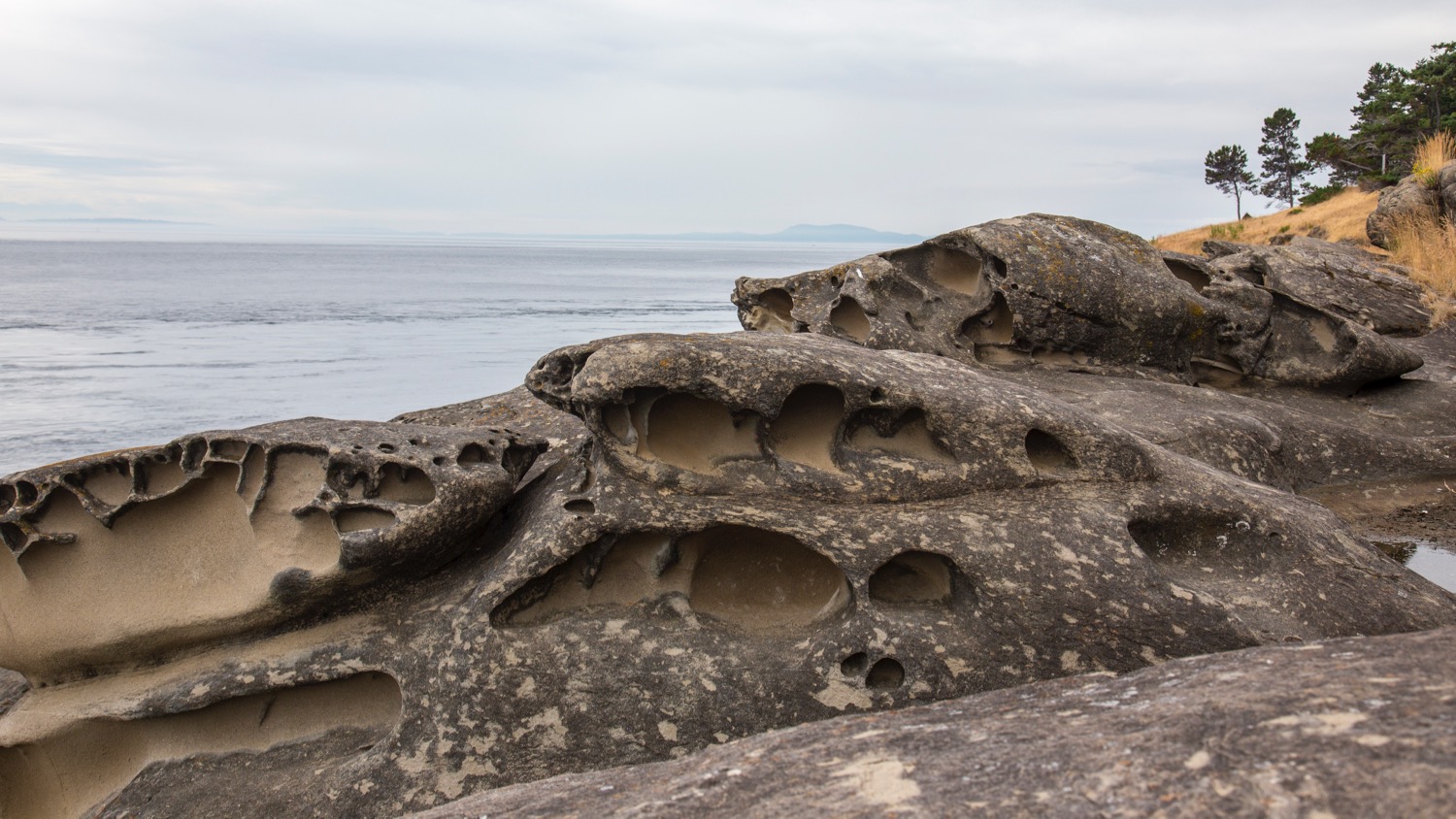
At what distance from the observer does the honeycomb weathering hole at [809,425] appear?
17.4ft

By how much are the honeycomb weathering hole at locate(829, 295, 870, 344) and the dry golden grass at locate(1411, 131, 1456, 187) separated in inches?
619

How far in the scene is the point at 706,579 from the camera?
5094mm

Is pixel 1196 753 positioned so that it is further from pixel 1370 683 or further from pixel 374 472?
pixel 374 472

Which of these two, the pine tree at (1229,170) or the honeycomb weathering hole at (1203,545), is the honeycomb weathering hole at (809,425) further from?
the pine tree at (1229,170)

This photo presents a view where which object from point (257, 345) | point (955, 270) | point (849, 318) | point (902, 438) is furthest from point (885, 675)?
point (257, 345)

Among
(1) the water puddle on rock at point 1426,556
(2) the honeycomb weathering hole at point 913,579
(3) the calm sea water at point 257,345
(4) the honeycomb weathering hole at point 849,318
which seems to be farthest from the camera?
(3) the calm sea water at point 257,345

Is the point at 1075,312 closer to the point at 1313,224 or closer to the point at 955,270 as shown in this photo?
the point at 955,270

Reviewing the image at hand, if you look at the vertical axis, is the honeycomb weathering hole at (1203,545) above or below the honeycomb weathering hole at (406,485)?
below

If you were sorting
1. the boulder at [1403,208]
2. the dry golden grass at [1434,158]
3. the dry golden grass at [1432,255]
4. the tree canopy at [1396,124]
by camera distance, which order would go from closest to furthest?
1. the dry golden grass at [1432,255]
2. the boulder at [1403,208]
3. the dry golden grass at [1434,158]
4. the tree canopy at [1396,124]

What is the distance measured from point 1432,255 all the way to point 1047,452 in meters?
13.6

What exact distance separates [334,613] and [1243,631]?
4252 millimetres

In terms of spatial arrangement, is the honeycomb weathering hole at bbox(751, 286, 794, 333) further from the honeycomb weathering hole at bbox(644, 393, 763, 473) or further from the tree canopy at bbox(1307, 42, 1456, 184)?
the tree canopy at bbox(1307, 42, 1456, 184)

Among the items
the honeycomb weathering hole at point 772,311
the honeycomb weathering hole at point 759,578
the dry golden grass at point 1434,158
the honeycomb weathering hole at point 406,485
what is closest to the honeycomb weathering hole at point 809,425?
the honeycomb weathering hole at point 759,578

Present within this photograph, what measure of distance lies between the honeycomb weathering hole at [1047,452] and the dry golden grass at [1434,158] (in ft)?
59.7
